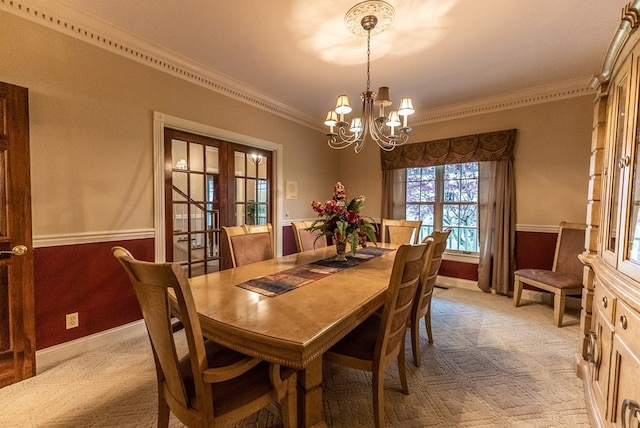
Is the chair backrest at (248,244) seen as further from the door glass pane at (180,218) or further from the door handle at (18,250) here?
the door handle at (18,250)

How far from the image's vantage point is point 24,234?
1905mm

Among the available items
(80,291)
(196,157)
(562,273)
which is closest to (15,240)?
(80,291)

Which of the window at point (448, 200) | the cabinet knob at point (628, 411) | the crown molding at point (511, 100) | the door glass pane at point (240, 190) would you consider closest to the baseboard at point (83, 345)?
the door glass pane at point (240, 190)

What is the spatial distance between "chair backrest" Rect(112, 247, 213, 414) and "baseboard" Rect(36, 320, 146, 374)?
1753 mm

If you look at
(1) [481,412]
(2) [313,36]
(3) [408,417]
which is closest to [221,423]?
(3) [408,417]

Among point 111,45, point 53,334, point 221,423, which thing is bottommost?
point 53,334

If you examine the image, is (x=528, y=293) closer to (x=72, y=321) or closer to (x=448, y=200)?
→ (x=448, y=200)

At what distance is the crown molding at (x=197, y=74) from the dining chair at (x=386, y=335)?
110 inches

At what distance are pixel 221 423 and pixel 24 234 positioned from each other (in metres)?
A: 1.98

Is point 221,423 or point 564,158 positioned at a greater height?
point 564,158

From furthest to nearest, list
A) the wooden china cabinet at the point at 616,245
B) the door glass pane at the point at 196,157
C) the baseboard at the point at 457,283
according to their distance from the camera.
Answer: the baseboard at the point at 457,283
the door glass pane at the point at 196,157
the wooden china cabinet at the point at 616,245

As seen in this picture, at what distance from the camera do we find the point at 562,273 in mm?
3164

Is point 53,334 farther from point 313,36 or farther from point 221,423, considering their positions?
point 313,36

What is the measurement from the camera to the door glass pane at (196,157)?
3.03 meters
